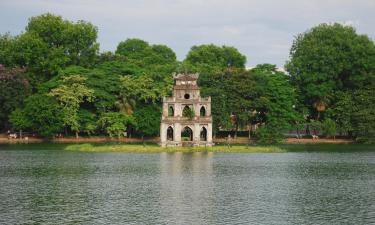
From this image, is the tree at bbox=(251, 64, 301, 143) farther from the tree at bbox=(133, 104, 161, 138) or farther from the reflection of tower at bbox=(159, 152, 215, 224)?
the reflection of tower at bbox=(159, 152, 215, 224)

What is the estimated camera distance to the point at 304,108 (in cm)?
9962

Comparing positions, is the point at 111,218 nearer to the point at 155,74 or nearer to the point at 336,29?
the point at 155,74

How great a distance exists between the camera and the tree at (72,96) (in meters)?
92.2

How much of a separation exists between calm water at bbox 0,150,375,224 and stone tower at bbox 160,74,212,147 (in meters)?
15.9

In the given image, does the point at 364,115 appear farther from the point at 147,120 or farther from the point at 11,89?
the point at 11,89

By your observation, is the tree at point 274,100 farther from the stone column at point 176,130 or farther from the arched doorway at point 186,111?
the stone column at point 176,130

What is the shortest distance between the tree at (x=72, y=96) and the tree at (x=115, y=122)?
3601 millimetres

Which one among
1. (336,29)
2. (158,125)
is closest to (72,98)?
(158,125)

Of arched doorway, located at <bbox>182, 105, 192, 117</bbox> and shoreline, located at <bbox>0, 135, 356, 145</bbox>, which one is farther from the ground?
arched doorway, located at <bbox>182, 105, 192, 117</bbox>

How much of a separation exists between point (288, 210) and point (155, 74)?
6523 centimetres

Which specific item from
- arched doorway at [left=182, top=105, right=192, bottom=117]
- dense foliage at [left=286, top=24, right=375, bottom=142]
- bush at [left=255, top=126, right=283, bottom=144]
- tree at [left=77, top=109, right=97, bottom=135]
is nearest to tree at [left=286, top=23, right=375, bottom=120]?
dense foliage at [left=286, top=24, right=375, bottom=142]

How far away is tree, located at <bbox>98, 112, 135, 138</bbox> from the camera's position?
300 ft

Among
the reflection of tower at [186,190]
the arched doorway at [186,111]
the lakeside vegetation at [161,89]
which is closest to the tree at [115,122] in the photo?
the lakeside vegetation at [161,89]

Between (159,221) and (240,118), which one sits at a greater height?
(240,118)
